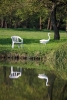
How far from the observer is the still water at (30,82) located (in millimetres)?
14459

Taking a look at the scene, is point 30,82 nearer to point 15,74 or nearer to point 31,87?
point 31,87

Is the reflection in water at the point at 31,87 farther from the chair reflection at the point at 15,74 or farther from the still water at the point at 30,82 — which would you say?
the chair reflection at the point at 15,74

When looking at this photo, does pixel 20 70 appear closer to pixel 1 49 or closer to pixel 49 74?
pixel 49 74

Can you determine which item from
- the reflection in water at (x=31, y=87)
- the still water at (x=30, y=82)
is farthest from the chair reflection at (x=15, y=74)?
the reflection in water at (x=31, y=87)

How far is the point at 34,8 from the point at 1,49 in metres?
11.2

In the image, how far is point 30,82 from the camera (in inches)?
707

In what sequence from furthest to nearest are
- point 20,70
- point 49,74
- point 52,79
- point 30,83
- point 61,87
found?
1. point 20,70
2. point 49,74
3. point 52,79
4. point 30,83
5. point 61,87

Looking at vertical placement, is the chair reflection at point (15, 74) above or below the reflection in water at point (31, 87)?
below

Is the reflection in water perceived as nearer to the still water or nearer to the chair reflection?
the still water

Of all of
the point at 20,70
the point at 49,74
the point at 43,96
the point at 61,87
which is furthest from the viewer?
the point at 20,70

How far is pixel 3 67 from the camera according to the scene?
2338 centimetres

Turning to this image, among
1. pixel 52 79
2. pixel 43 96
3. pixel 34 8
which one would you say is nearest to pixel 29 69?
pixel 52 79

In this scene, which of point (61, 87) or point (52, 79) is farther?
point (52, 79)

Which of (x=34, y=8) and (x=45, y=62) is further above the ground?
(x=34, y=8)
